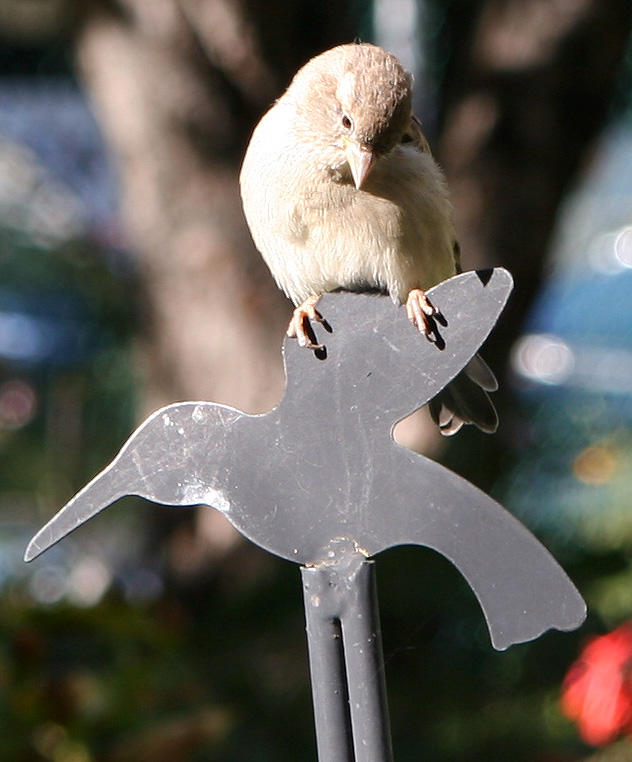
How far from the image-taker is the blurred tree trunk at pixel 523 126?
434 cm

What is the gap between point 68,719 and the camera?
3156 millimetres

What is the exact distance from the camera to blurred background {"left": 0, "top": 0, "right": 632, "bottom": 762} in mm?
3676

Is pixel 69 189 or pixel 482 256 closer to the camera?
pixel 482 256

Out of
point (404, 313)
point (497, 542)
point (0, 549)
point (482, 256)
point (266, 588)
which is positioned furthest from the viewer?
point (0, 549)

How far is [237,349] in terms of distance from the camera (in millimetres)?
4504

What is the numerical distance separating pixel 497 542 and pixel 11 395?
3.99 m

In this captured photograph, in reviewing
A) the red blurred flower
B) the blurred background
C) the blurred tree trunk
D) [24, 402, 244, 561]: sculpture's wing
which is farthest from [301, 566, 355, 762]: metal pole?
the blurred tree trunk

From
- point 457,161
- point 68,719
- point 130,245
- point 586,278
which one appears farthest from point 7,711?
point 586,278

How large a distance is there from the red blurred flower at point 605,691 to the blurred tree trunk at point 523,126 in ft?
4.41

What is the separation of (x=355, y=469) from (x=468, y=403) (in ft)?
2.75

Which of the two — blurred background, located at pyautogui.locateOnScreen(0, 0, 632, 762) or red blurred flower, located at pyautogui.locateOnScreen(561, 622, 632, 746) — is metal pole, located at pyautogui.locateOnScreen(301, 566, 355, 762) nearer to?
blurred background, located at pyautogui.locateOnScreen(0, 0, 632, 762)

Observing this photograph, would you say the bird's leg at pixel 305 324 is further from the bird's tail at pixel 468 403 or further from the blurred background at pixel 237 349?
the blurred background at pixel 237 349

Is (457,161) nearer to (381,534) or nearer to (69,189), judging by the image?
(69,189)

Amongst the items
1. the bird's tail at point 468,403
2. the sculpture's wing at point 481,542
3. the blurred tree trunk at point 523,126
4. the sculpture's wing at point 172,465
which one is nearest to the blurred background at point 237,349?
the blurred tree trunk at point 523,126
